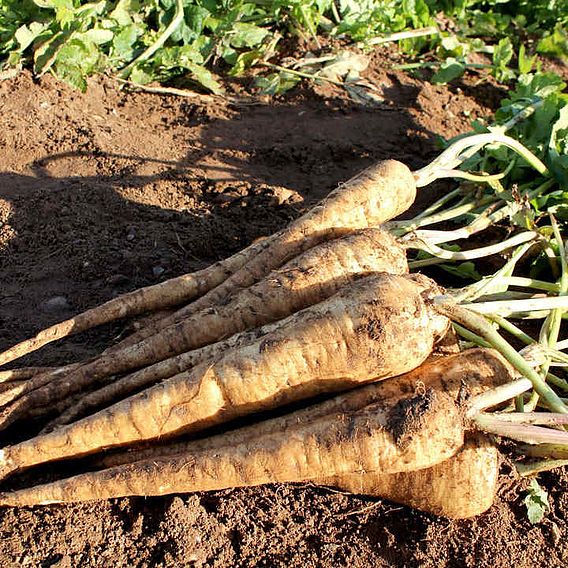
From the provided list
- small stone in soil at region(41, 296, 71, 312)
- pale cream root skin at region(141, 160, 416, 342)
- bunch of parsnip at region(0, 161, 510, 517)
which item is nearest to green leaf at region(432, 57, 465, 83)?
pale cream root skin at region(141, 160, 416, 342)

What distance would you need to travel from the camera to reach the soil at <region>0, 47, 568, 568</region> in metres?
2.42

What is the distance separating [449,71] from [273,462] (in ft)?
13.3

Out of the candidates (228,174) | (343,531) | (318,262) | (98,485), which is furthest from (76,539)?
(228,174)

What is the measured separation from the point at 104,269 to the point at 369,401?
67.5 inches

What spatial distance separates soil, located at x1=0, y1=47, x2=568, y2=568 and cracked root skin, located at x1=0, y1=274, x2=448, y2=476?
245mm

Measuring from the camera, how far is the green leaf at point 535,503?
2.63 metres

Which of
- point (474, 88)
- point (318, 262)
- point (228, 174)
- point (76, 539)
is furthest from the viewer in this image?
point (474, 88)

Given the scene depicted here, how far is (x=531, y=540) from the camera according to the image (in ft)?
8.45

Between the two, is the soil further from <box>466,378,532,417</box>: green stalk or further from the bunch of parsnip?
<box>466,378,532,417</box>: green stalk

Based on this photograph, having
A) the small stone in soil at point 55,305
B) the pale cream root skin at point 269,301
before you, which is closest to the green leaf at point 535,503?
the pale cream root skin at point 269,301

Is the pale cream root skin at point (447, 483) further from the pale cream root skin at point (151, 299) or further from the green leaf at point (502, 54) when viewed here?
the green leaf at point (502, 54)

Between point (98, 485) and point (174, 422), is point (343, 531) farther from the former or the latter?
point (98, 485)

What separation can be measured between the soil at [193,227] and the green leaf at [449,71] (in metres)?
0.14

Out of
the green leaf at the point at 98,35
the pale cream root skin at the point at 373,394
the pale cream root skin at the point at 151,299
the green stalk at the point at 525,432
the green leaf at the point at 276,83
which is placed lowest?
the green leaf at the point at 276,83
